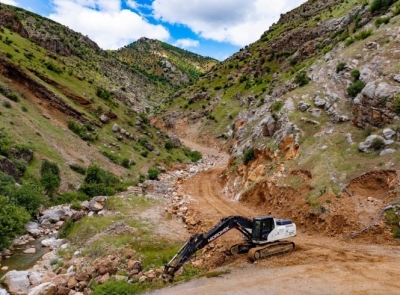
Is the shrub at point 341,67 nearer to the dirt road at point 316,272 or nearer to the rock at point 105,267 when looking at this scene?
the dirt road at point 316,272

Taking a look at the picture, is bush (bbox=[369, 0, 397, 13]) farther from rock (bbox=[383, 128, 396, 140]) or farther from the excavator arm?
the excavator arm

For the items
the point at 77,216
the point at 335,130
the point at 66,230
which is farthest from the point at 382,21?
the point at 66,230

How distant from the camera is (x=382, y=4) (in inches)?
1571

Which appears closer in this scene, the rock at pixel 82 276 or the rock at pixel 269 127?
the rock at pixel 82 276

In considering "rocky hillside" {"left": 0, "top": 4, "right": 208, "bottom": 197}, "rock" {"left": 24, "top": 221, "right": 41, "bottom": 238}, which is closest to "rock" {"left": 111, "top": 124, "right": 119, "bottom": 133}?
"rocky hillside" {"left": 0, "top": 4, "right": 208, "bottom": 197}

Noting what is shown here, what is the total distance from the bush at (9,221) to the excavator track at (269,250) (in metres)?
14.9

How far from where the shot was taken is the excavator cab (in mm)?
17188

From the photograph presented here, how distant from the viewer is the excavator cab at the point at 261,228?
56.4 ft

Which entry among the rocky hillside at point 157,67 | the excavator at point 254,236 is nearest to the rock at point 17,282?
the excavator at point 254,236

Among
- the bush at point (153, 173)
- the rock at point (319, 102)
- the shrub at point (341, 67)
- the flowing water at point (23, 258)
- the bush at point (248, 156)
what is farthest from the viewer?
the bush at point (153, 173)

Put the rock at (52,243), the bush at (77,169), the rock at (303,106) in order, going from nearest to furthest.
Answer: the rock at (52,243) → the rock at (303,106) → the bush at (77,169)

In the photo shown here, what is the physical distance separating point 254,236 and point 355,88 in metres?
18.0

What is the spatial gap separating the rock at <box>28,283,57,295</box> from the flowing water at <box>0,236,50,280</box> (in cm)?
364

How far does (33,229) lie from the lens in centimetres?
2470
